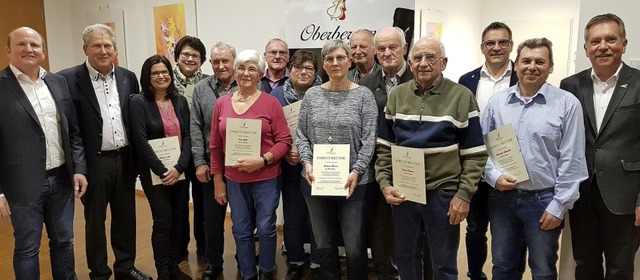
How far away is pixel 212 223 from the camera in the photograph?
3039 millimetres

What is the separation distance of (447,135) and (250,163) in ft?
3.57

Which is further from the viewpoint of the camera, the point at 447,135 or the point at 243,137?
the point at 243,137

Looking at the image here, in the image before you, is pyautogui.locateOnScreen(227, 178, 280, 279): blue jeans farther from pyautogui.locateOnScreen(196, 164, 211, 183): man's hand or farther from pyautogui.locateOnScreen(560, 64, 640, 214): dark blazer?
pyautogui.locateOnScreen(560, 64, 640, 214): dark blazer

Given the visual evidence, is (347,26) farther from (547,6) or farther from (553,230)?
(547,6)

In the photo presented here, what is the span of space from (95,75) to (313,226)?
1.56 meters

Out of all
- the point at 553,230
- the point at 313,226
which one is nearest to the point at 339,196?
the point at 313,226

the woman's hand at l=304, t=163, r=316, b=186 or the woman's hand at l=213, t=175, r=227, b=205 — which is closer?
the woman's hand at l=304, t=163, r=316, b=186

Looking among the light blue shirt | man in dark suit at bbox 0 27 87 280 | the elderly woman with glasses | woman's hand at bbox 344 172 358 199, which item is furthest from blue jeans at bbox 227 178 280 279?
the light blue shirt

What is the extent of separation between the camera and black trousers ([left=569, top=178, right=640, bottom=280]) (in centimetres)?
215

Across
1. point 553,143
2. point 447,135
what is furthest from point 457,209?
point 553,143

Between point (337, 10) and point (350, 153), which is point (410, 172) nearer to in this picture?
point (350, 153)

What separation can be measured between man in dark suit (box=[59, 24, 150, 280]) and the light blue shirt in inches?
86.7

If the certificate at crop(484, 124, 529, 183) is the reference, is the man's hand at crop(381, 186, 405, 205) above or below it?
below

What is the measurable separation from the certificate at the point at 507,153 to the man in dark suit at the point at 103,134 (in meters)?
2.07
